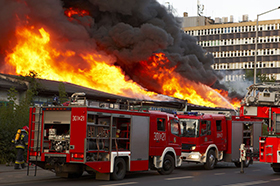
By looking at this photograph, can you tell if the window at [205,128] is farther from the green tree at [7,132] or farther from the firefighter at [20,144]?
the green tree at [7,132]

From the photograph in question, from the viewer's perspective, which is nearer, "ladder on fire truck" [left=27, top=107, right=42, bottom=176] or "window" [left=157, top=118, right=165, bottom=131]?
"ladder on fire truck" [left=27, top=107, right=42, bottom=176]

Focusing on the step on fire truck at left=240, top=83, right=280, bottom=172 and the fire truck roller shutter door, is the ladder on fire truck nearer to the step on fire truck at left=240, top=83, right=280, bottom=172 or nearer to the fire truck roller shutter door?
the fire truck roller shutter door

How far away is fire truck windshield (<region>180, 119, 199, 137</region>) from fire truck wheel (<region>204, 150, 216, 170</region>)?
1252mm

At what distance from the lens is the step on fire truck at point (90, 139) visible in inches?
492

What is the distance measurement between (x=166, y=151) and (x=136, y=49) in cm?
2400

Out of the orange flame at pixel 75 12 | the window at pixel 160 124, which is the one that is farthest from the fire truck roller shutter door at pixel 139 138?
the orange flame at pixel 75 12

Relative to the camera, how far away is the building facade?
A: 324 ft

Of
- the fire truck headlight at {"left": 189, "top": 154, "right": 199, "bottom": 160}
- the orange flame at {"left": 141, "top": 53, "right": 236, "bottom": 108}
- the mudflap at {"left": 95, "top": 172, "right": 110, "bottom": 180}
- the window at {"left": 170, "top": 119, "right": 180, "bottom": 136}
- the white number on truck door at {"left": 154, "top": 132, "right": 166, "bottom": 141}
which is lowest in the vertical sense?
the mudflap at {"left": 95, "top": 172, "right": 110, "bottom": 180}

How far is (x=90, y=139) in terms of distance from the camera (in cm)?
1273

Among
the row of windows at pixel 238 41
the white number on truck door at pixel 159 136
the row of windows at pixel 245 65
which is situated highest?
the row of windows at pixel 238 41

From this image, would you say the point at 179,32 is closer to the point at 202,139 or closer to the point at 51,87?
the point at 51,87

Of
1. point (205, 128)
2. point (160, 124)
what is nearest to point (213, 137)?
point (205, 128)

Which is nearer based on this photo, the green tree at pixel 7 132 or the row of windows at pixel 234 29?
the green tree at pixel 7 132

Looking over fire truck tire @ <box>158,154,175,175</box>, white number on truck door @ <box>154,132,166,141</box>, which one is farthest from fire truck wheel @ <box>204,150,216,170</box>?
white number on truck door @ <box>154,132,166,141</box>
